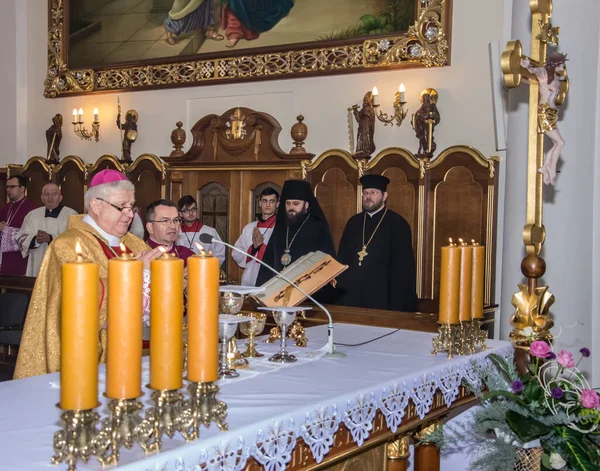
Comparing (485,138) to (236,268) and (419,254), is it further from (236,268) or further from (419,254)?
(236,268)

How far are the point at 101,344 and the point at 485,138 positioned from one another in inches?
202

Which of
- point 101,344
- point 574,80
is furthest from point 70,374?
point 574,80

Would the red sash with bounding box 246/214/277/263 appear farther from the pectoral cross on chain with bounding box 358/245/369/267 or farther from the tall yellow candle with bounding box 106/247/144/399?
the tall yellow candle with bounding box 106/247/144/399

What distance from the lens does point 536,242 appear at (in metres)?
3.68

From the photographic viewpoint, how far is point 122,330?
1920mm

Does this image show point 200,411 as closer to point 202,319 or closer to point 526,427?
point 202,319

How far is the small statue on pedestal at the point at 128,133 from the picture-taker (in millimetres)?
10289

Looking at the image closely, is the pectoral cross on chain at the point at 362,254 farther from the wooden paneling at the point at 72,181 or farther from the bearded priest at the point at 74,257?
the wooden paneling at the point at 72,181

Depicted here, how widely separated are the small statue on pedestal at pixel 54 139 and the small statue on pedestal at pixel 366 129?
4.81 meters

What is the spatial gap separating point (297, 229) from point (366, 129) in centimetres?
160

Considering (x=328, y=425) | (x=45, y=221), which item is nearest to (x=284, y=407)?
(x=328, y=425)

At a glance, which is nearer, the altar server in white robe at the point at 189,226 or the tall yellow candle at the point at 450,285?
the tall yellow candle at the point at 450,285

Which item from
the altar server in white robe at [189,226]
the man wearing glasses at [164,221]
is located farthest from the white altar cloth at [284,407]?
the altar server in white robe at [189,226]

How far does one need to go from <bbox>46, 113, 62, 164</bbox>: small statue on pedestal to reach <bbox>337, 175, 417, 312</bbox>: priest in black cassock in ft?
17.3
